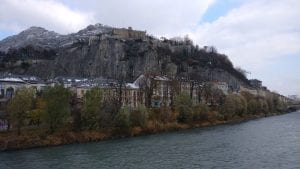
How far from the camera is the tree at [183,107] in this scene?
8450cm

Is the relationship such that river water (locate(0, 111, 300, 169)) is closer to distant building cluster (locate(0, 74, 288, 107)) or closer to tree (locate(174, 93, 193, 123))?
tree (locate(174, 93, 193, 123))

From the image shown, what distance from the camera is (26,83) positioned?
97.9 meters

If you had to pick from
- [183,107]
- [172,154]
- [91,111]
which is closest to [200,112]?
[183,107]

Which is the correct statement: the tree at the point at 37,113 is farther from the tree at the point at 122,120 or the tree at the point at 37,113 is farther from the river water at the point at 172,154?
the tree at the point at 122,120

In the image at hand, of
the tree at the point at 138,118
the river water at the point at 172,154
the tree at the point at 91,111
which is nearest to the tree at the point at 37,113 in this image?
the tree at the point at 91,111

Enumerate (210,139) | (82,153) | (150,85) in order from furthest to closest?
(150,85)
(210,139)
(82,153)

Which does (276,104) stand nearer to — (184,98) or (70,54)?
(184,98)

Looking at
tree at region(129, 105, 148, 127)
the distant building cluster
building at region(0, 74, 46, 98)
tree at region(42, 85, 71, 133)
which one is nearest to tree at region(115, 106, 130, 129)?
tree at region(129, 105, 148, 127)

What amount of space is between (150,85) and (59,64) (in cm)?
9369

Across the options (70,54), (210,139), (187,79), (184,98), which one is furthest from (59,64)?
(210,139)

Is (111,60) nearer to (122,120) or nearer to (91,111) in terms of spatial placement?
(91,111)

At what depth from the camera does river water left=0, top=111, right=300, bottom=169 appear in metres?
39.7

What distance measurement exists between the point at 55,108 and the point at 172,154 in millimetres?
22950

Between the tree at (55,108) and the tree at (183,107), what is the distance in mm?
27689
